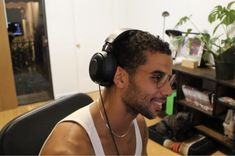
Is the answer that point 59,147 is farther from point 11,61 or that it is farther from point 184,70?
point 11,61

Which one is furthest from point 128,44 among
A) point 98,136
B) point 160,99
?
point 98,136

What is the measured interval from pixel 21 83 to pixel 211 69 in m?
2.84

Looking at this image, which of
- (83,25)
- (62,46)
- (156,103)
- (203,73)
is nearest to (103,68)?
(156,103)

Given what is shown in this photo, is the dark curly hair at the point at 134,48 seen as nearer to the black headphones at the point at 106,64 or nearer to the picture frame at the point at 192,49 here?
the black headphones at the point at 106,64

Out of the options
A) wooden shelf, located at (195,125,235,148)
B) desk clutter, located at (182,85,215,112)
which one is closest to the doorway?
desk clutter, located at (182,85,215,112)

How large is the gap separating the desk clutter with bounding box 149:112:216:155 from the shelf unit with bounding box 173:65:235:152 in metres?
0.10

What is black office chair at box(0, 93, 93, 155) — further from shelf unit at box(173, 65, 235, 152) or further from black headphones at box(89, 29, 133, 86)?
shelf unit at box(173, 65, 235, 152)

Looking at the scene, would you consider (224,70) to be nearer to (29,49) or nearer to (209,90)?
(209,90)

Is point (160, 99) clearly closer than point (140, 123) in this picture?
Yes

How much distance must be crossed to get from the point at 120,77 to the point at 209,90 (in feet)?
6.33

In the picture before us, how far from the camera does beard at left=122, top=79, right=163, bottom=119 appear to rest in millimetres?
889

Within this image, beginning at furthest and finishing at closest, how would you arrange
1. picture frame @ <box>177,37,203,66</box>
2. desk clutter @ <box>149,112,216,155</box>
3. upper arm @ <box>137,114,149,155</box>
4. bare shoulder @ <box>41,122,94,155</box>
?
picture frame @ <box>177,37,203,66</box>
desk clutter @ <box>149,112,216,155</box>
upper arm @ <box>137,114,149,155</box>
bare shoulder @ <box>41,122,94,155</box>

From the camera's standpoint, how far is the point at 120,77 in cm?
90

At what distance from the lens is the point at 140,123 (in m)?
1.14
